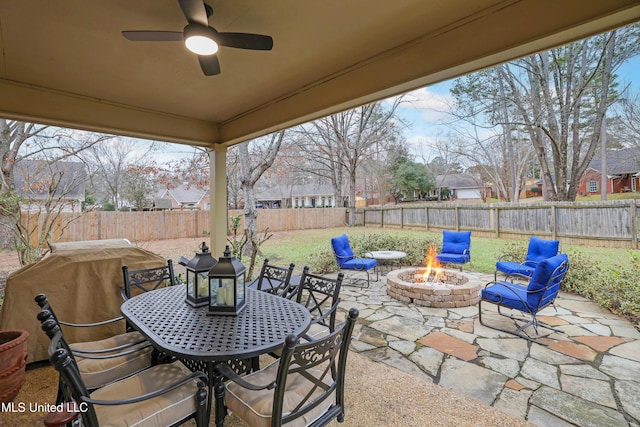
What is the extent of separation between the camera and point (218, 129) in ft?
15.0

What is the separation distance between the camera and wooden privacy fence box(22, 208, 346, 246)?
8.71m

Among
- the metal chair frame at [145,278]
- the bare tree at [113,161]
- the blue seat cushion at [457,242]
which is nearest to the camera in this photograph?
the metal chair frame at [145,278]

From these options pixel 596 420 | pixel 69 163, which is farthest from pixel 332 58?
pixel 69 163

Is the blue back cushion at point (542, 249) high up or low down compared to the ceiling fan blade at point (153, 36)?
down

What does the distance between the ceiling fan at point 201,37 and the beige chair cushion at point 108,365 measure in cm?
197

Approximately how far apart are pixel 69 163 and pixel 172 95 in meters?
7.68

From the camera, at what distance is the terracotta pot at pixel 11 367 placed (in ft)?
6.26

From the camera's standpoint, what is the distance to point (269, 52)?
2.49 metres

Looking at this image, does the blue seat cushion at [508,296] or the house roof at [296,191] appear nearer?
the blue seat cushion at [508,296]

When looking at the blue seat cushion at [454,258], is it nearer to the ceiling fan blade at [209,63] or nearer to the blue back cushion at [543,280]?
the blue back cushion at [543,280]

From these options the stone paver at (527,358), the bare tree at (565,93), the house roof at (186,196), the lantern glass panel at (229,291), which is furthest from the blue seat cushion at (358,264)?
the house roof at (186,196)

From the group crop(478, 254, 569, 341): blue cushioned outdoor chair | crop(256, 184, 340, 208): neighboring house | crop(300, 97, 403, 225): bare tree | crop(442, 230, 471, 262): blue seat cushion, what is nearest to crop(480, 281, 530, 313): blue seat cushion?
crop(478, 254, 569, 341): blue cushioned outdoor chair

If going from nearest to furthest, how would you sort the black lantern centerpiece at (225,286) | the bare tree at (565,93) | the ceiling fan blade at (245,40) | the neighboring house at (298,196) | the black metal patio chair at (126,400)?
the black metal patio chair at (126,400)
the ceiling fan blade at (245,40)
the black lantern centerpiece at (225,286)
the bare tree at (565,93)
the neighboring house at (298,196)

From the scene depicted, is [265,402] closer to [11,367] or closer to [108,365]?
[108,365]
